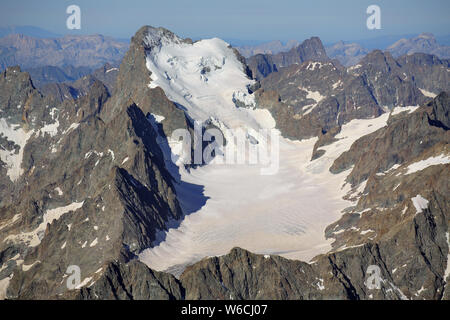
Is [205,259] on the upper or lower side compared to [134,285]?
upper

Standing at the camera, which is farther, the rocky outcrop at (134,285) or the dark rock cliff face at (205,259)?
the dark rock cliff face at (205,259)

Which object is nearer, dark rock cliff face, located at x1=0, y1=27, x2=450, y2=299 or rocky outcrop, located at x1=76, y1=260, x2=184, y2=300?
rocky outcrop, located at x1=76, y1=260, x2=184, y2=300

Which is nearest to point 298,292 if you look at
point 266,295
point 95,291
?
point 266,295

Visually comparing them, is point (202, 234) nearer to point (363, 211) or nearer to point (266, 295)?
point (363, 211)

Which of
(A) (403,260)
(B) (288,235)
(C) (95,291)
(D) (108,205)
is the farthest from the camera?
(B) (288,235)

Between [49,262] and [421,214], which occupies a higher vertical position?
[421,214]

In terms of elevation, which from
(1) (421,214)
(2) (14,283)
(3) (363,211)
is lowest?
(2) (14,283)

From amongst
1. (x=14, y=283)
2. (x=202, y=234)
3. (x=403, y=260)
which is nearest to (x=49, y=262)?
(x=14, y=283)

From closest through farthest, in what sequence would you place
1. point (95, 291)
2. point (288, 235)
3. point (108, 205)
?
point (95, 291), point (108, 205), point (288, 235)

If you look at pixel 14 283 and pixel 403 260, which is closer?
pixel 403 260

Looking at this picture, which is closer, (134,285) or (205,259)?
(134,285)
